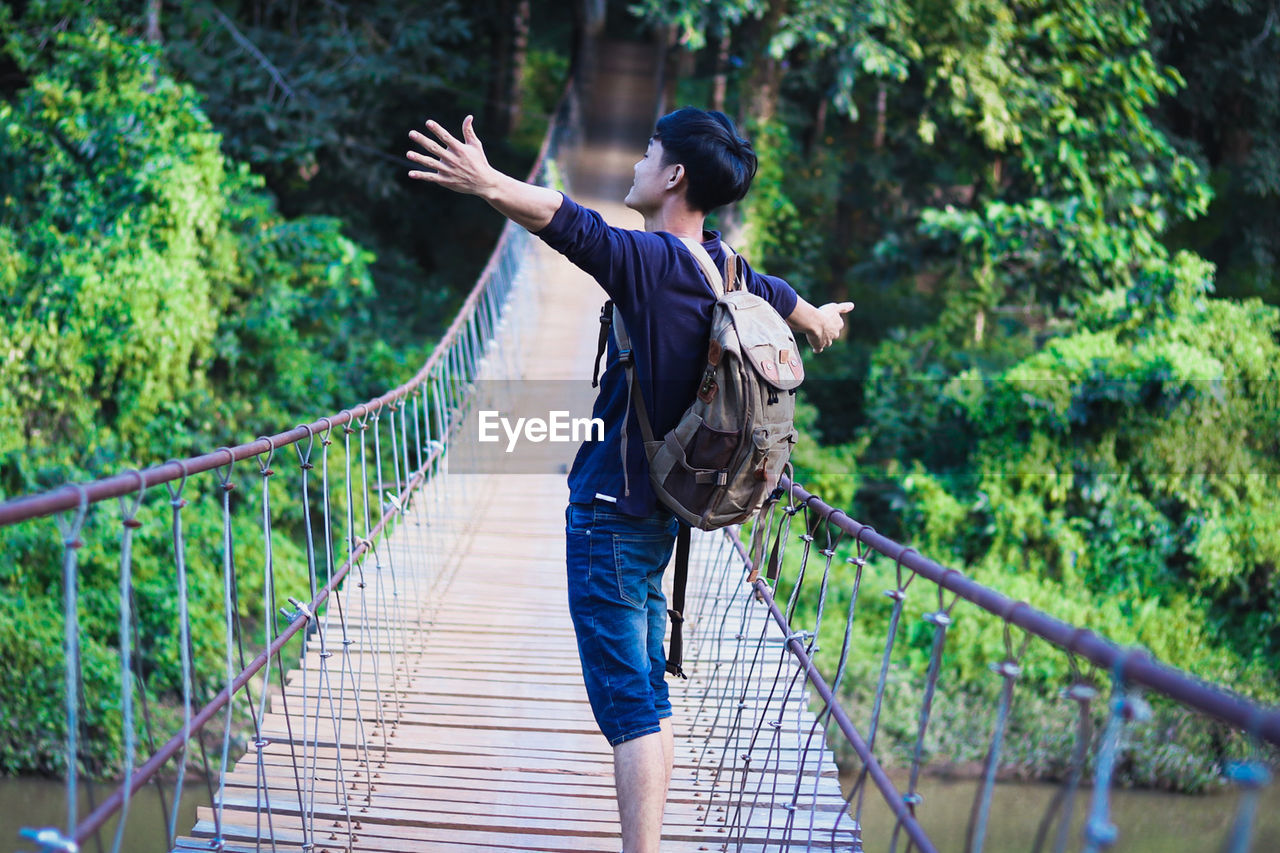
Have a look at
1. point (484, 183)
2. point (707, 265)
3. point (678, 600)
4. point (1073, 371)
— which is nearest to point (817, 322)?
point (707, 265)

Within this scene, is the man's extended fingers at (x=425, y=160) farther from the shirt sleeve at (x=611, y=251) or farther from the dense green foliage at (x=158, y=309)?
the dense green foliage at (x=158, y=309)

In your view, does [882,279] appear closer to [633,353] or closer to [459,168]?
[633,353]

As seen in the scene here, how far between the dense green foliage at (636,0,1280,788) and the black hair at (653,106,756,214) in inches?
198

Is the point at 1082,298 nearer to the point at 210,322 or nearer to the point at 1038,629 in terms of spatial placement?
the point at 210,322

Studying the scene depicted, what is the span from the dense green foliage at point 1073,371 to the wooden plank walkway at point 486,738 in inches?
146

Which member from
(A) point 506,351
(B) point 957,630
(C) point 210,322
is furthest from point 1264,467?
(C) point 210,322

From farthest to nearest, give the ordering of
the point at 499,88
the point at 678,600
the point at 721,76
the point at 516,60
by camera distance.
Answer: the point at 516,60 < the point at 499,88 < the point at 721,76 < the point at 678,600

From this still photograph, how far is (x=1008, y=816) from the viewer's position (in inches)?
219

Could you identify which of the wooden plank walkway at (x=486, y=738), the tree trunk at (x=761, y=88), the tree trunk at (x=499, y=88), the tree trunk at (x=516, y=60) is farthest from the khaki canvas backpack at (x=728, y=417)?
the tree trunk at (x=499, y=88)

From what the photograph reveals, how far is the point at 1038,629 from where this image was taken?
2.72 ft

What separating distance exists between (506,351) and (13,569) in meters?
2.63

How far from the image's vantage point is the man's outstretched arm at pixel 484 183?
1.13m

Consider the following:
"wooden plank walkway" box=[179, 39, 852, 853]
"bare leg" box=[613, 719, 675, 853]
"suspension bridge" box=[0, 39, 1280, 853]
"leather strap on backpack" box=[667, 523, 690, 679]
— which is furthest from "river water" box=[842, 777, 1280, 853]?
"bare leg" box=[613, 719, 675, 853]

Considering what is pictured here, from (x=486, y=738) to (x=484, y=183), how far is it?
1.17 meters
